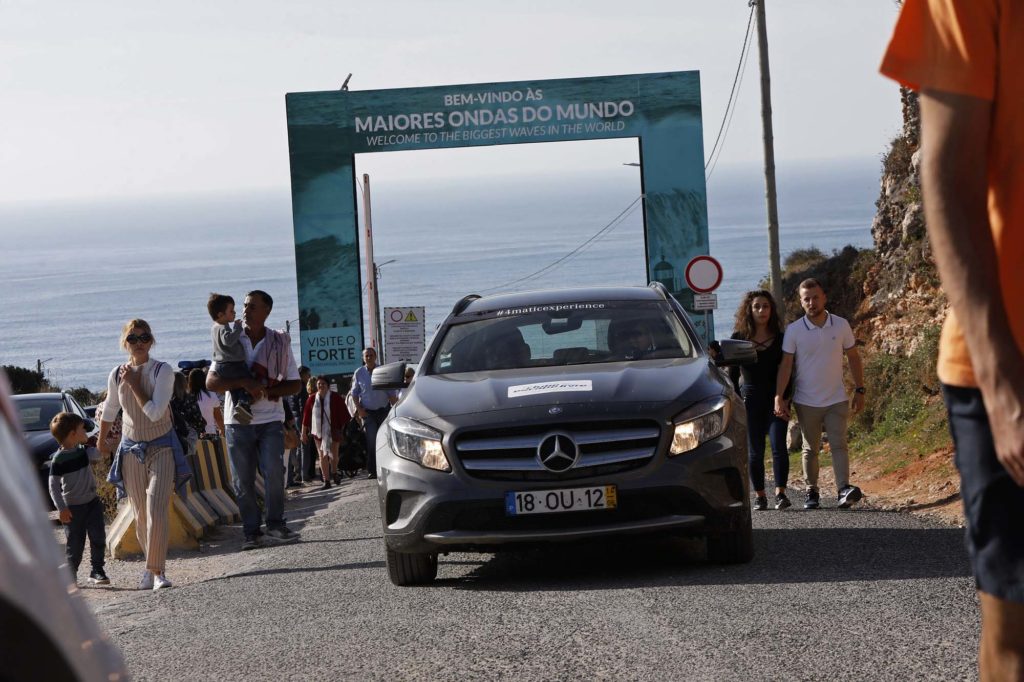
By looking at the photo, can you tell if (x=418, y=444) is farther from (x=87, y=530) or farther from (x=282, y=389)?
(x=87, y=530)

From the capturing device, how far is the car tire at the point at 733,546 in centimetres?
838

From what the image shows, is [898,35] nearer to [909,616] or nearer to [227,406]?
[909,616]

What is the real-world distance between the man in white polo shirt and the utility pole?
15.2 metres

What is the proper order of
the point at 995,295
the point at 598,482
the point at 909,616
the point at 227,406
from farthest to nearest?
the point at 227,406
the point at 598,482
the point at 909,616
the point at 995,295

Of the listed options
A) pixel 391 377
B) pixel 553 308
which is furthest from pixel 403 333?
pixel 391 377

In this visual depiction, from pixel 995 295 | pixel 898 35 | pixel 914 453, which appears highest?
pixel 898 35

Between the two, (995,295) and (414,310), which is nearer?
(995,295)

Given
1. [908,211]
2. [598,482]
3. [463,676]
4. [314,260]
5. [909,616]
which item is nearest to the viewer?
[463,676]

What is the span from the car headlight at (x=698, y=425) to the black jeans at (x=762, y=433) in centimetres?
365

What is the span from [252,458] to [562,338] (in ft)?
10.6

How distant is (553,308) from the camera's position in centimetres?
981

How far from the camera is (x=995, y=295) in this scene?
240 centimetres

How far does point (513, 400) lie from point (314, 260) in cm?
2891

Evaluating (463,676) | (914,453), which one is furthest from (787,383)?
(463,676)
